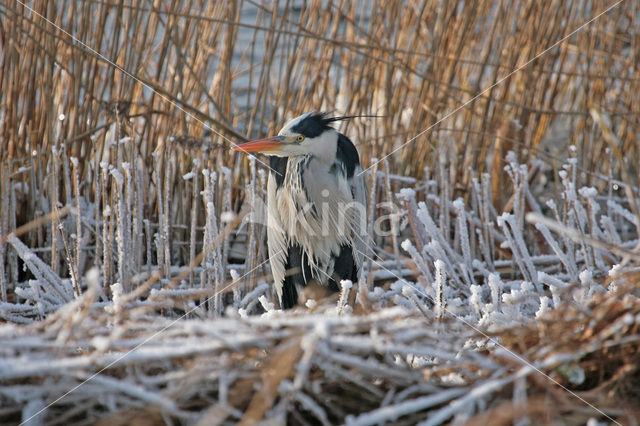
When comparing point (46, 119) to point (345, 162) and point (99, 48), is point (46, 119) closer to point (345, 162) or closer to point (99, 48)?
point (99, 48)

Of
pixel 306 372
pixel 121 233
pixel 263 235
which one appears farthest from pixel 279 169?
pixel 306 372

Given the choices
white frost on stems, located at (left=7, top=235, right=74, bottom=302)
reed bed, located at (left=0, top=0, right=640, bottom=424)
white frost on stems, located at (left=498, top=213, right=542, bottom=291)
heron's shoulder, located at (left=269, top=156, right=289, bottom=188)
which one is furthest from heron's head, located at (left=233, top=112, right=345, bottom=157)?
white frost on stems, located at (left=7, top=235, right=74, bottom=302)

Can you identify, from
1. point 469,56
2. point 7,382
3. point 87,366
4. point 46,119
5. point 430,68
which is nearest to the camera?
point 87,366

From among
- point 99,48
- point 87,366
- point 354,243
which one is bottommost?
point 354,243

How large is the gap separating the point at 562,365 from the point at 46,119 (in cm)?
215

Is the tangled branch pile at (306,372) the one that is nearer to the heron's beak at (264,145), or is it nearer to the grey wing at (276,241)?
the heron's beak at (264,145)

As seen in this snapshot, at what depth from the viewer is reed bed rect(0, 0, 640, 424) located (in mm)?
1116

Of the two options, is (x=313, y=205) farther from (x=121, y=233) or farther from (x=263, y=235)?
(x=121, y=233)

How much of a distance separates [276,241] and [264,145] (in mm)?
422

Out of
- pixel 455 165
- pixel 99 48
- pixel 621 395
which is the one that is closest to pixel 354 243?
pixel 455 165

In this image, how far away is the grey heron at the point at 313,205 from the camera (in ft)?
7.75

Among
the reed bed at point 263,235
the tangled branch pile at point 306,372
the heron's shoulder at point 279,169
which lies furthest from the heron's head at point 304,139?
the tangled branch pile at point 306,372

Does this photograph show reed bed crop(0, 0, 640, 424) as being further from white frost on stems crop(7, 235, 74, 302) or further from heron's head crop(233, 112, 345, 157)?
heron's head crop(233, 112, 345, 157)

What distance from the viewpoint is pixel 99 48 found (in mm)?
2553
